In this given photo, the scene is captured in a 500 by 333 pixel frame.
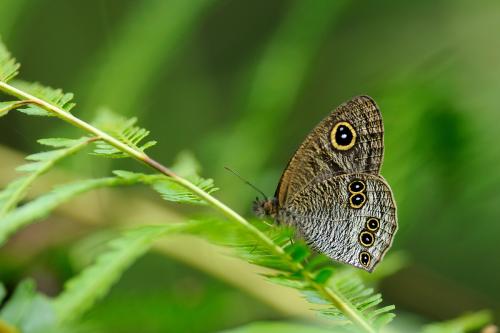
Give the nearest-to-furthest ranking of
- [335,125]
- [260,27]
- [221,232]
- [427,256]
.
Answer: [221,232]
[335,125]
[427,256]
[260,27]

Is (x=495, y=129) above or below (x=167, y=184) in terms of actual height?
above

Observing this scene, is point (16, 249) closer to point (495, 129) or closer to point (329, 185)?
point (329, 185)

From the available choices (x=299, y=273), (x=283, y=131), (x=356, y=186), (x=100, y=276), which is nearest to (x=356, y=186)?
(x=356, y=186)

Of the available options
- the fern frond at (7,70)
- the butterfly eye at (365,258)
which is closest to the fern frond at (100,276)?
the fern frond at (7,70)

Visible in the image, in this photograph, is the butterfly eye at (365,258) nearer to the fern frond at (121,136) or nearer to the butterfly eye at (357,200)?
the butterfly eye at (357,200)

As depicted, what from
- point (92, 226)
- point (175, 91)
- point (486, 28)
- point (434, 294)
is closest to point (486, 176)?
point (434, 294)

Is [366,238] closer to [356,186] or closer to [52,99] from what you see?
[356,186]

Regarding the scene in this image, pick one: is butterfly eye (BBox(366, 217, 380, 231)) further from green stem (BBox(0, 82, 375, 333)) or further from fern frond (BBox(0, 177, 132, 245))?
fern frond (BBox(0, 177, 132, 245))
